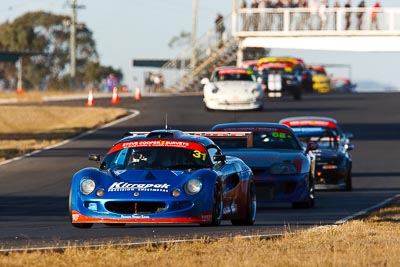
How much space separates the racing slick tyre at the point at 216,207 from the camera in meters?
16.6

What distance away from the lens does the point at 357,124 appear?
155 ft

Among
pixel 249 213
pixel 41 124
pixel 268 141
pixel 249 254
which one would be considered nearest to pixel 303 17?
pixel 41 124

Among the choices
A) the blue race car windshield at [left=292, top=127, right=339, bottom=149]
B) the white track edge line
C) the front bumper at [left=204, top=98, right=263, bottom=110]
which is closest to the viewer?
the blue race car windshield at [left=292, top=127, right=339, bottom=149]

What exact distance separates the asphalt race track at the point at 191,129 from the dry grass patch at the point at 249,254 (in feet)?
3.22

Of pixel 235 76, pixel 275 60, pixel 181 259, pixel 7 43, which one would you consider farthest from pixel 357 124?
pixel 7 43

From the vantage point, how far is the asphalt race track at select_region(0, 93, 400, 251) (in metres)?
16.2

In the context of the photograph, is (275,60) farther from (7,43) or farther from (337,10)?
(7,43)

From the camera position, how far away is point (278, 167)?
22125 mm

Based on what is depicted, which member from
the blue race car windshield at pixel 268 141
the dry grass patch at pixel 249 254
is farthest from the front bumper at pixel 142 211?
the blue race car windshield at pixel 268 141

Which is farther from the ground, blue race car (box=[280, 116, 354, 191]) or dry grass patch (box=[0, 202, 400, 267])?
dry grass patch (box=[0, 202, 400, 267])

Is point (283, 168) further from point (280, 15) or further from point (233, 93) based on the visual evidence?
point (280, 15)

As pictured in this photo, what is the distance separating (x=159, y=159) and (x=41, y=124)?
118 feet

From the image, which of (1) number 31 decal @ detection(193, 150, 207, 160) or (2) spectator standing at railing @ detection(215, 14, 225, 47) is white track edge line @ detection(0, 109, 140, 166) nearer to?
(1) number 31 decal @ detection(193, 150, 207, 160)

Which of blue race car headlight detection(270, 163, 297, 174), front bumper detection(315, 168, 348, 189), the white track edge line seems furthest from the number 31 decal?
the white track edge line
